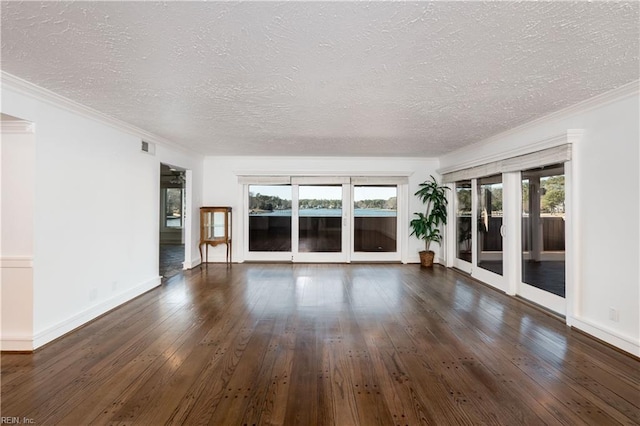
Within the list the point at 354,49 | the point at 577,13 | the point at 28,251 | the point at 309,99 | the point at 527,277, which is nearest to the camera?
the point at 577,13

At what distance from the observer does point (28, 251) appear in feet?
9.05

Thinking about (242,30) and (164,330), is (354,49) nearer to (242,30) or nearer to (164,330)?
(242,30)

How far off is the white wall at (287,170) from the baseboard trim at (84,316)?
247 cm

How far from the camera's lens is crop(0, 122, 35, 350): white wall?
2.72 meters

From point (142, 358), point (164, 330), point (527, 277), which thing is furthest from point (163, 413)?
point (527, 277)

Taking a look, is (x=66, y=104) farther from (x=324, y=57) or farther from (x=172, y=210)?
(x=172, y=210)

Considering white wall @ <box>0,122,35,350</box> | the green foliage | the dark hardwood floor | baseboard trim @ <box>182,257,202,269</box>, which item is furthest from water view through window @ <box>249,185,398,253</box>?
white wall @ <box>0,122,35,350</box>

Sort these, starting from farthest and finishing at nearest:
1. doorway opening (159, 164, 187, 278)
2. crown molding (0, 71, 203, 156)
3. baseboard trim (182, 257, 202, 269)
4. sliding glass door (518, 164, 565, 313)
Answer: doorway opening (159, 164, 187, 278)
baseboard trim (182, 257, 202, 269)
sliding glass door (518, 164, 565, 313)
crown molding (0, 71, 203, 156)

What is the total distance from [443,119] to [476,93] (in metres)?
0.86

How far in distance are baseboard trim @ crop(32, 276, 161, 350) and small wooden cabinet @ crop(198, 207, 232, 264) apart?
1.85m

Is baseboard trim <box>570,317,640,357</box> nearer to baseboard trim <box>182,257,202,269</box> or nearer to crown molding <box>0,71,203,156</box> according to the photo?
crown molding <box>0,71,203,156</box>

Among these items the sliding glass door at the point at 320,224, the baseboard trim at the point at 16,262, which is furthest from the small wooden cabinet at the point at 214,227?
the baseboard trim at the point at 16,262

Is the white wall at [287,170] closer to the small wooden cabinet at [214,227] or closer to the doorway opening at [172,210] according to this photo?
the small wooden cabinet at [214,227]

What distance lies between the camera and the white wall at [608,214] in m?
2.68
